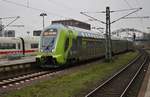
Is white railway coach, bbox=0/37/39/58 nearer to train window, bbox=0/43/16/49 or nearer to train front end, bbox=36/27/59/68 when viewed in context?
train window, bbox=0/43/16/49

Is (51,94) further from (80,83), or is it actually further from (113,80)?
(113,80)

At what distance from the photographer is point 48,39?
26438 mm

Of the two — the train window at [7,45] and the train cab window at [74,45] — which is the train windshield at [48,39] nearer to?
the train cab window at [74,45]

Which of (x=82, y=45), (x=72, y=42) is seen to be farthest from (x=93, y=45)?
(x=72, y=42)

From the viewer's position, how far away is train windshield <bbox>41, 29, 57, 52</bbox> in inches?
1031

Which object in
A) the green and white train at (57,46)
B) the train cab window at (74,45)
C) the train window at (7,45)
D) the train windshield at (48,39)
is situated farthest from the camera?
the train window at (7,45)

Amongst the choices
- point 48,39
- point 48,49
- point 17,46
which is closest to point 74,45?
point 48,39

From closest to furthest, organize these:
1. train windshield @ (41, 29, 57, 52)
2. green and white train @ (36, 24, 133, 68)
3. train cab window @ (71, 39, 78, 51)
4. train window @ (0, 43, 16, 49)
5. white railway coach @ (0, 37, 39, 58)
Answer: green and white train @ (36, 24, 133, 68), train windshield @ (41, 29, 57, 52), train cab window @ (71, 39, 78, 51), train window @ (0, 43, 16, 49), white railway coach @ (0, 37, 39, 58)

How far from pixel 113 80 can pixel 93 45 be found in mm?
16213

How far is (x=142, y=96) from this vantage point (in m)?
14.7

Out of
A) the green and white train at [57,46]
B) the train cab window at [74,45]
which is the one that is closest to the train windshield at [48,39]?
the green and white train at [57,46]

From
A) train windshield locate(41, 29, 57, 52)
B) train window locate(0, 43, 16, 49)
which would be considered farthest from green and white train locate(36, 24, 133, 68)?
train window locate(0, 43, 16, 49)

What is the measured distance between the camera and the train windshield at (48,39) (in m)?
26.2

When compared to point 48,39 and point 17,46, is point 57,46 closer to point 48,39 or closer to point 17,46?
point 48,39
